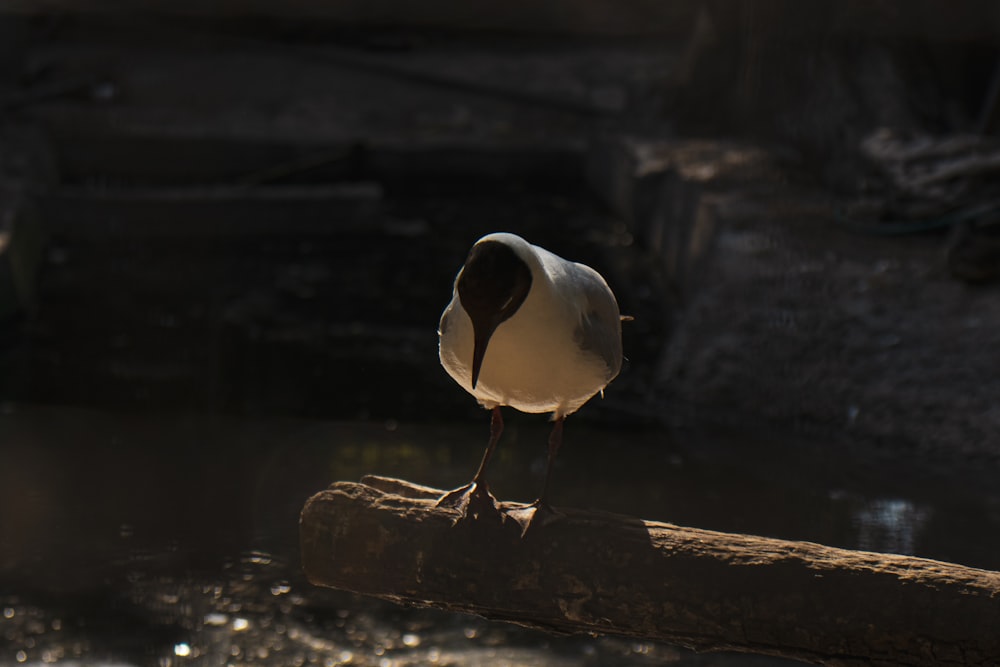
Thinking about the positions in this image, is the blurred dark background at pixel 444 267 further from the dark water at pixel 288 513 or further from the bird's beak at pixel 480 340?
the bird's beak at pixel 480 340

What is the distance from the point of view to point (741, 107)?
10.4 meters

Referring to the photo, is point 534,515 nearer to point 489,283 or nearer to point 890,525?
point 489,283

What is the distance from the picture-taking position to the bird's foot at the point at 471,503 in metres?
2.81

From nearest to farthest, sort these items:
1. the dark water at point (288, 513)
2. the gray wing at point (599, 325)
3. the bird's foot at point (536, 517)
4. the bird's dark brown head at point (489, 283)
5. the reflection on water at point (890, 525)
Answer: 1. the bird's dark brown head at point (489, 283)
2. the bird's foot at point (536, 517)
3. the gray wing at point (599, 325)
4. the dark water at point (288, 513)
5. the reflection on water at point (890, 525)

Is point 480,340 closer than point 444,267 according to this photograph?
Yes

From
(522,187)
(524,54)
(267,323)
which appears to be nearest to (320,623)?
(267,323)

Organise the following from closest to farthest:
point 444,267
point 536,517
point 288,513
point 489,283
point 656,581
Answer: point 489,283, point 656,581, point 536,517, point 288,513, point 444,267

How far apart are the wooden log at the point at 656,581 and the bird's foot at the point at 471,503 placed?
2cm

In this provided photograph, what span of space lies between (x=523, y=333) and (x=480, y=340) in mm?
151

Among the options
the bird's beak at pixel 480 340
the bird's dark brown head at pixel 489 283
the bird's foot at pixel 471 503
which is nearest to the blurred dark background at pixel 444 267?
the bird's foot at pixel 471 503

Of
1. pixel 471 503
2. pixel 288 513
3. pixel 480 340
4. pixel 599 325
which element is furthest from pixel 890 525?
pixel 480 340

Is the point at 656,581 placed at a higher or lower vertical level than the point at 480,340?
lower

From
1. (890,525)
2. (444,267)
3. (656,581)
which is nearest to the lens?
(656,581)

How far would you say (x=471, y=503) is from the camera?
285cm
